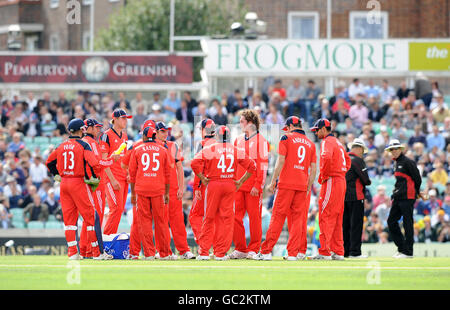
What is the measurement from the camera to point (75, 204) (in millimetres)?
16219

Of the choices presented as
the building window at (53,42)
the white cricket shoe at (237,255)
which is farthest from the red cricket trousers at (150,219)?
the building window at (53,42)

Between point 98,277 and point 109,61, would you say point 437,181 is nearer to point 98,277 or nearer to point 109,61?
point 109,61

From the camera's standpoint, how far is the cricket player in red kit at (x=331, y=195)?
1662cm

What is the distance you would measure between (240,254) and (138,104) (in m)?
14.3

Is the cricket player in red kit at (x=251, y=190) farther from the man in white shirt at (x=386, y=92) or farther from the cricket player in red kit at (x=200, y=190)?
the man in white shirt at (x=386, y=92)

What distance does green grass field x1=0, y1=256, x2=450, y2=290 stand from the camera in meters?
11.8

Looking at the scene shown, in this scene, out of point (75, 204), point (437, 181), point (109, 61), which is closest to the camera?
point (75, 204)

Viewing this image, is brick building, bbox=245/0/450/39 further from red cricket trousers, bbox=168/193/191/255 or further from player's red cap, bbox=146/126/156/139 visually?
player's red cap, bbox=146/126/156/139

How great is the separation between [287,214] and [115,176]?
3.29 m

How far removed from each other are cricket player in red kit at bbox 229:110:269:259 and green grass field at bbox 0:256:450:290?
124 cm

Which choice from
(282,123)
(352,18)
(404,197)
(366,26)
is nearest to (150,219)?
(404,197)

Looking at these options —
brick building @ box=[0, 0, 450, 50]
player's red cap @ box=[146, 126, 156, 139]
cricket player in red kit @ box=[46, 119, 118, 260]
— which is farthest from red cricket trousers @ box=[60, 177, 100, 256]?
brick building @ box=[0, 0, 450, 50]

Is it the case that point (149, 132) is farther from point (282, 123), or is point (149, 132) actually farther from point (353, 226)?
point (282, 123)
